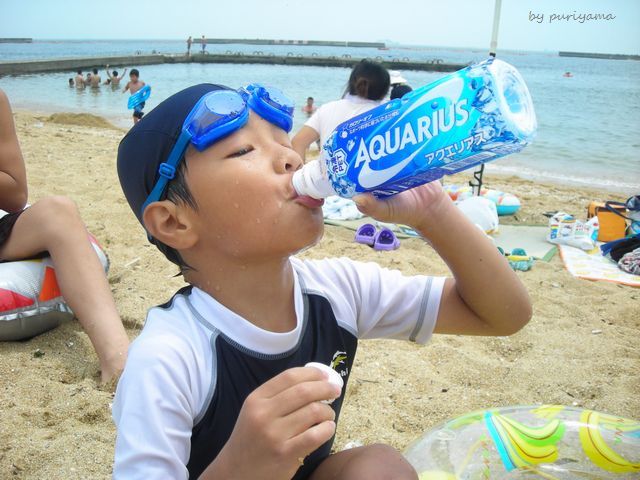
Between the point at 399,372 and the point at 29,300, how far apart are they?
1.96m

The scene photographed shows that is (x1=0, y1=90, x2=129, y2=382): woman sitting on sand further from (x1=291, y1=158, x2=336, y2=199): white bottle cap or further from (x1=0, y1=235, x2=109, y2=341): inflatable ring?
(x1=291, y1=158, x2=336, y2=199): white bottle cap

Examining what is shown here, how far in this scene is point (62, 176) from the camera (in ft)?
20.6

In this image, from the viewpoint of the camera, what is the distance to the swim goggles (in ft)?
4.48

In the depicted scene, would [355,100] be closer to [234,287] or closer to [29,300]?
[29,300]

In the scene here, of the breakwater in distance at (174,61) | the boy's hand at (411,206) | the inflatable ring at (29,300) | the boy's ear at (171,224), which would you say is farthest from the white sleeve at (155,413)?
the breakwater in distance at (174,61)

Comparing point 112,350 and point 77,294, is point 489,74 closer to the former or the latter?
point 112,350

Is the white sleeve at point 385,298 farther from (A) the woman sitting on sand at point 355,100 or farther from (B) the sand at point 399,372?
(A) the woman sitting on sand at point 355,100

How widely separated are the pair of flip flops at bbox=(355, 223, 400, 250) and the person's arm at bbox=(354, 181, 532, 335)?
3300mm

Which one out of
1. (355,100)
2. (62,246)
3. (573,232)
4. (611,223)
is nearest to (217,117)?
(62,246)

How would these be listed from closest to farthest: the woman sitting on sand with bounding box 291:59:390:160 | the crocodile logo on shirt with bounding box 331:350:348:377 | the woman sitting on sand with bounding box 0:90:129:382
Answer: the crocodile logo on shirt with bounding box 331:350:348:377, the woman sitting on sand with bounding box 0:90:129:382, the woman sitting on sand with bounding box 291:59:390:160

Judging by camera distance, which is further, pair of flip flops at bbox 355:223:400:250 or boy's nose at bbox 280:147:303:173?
pair of flip flops at bbox 355:223:400:250

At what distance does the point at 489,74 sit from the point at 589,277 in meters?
3.91

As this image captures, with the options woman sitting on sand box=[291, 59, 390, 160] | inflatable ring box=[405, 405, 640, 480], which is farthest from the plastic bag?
inflatable ring box=[405, 405, 640, 480]

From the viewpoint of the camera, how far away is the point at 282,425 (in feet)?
3.44
